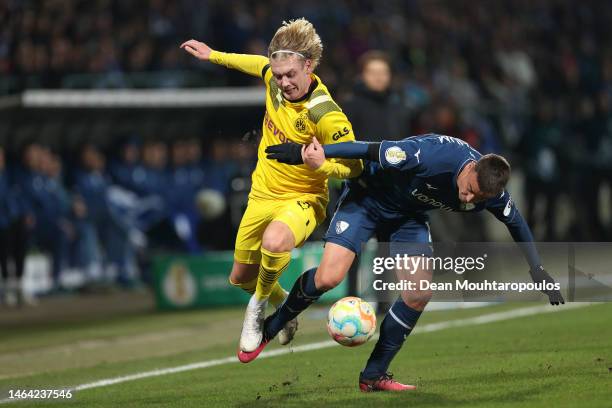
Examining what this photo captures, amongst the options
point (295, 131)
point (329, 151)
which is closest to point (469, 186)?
point (329, 151)

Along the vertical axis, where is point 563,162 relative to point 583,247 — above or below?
below

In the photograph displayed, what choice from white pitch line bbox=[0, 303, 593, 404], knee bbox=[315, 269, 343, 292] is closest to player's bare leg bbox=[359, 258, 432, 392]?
knee bbox=[315, 269, 343, 292]

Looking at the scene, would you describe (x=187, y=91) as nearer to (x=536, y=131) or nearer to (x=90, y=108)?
(x=90, y=108)

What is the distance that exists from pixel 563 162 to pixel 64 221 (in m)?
8.07

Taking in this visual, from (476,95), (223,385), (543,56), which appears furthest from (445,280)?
(543,56)

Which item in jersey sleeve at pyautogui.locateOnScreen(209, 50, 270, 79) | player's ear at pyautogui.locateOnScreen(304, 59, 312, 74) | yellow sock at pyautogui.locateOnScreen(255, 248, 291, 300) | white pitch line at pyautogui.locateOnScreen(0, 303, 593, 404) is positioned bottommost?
white pitch line at pyautogui.locateOnScreen(0, 303, 593, 404)

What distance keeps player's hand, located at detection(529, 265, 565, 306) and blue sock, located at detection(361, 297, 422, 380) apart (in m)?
0.78

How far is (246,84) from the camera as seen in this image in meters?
18.8

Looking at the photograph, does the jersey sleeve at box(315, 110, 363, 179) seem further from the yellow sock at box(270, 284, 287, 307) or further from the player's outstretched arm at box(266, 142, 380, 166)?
the yellow sock at box(270, 284, 287, 307)

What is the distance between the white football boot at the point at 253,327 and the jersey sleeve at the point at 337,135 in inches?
49.9

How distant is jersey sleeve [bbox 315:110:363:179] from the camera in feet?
25.6

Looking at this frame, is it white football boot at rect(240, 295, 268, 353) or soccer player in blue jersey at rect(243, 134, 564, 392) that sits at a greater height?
soccer player in blue jersey at rect(243, 134, 564, 392)

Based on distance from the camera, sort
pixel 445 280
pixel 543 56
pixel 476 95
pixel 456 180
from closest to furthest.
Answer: pixel 456 180, pixel 445 280, pixel 476 95, pixel 543 56

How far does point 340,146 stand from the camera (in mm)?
7621
